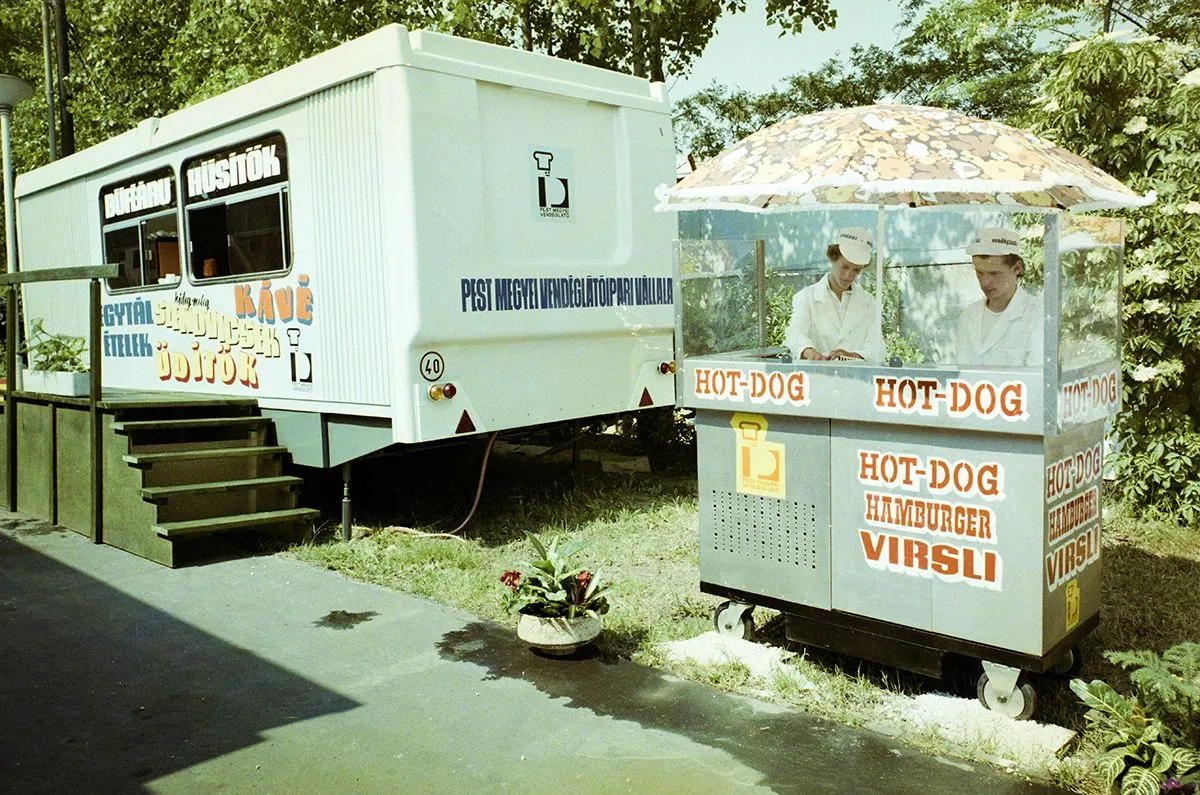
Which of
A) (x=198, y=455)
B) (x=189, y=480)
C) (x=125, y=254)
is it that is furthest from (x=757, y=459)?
(x=125, y=254)

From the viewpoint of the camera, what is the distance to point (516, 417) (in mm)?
6980

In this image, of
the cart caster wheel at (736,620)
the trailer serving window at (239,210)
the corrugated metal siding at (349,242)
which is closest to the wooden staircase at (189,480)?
the corrugated metal siding at (349,242)

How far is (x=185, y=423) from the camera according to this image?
7113mm

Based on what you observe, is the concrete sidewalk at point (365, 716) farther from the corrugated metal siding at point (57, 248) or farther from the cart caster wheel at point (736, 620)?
the corrugated metal siding at point (57, 248)

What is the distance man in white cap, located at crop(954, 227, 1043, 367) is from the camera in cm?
459

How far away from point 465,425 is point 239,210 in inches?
97.1

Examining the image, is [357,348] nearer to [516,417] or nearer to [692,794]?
[516,417]

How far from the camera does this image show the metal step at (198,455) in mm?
6777

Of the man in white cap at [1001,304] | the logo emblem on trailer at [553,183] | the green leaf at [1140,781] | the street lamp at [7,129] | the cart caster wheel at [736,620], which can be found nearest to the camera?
the green leaf at [1140,781]

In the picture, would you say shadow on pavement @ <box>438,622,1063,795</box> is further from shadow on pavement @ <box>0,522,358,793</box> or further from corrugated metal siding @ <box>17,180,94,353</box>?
corrugated metal siding @ <box>17,180,94,353</box>

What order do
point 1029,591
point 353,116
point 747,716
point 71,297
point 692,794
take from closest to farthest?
point 692,794 → point 1029,591 → point 747,716 → point 353,116 → point 71,297

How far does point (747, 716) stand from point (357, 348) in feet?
12.2

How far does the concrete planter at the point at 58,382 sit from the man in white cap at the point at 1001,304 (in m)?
6.08

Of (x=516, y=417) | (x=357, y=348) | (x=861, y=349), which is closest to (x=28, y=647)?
(x=357, y=348)
